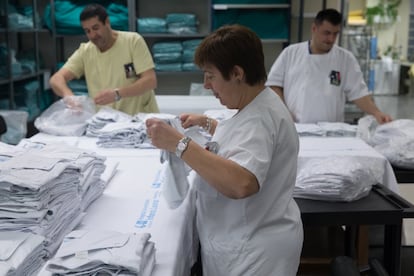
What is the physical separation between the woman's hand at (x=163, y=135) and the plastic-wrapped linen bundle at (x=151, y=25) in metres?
3.79

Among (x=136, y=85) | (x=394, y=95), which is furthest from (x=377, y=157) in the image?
(x=394, y=95)

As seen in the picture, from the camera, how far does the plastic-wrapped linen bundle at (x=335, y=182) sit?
189cm

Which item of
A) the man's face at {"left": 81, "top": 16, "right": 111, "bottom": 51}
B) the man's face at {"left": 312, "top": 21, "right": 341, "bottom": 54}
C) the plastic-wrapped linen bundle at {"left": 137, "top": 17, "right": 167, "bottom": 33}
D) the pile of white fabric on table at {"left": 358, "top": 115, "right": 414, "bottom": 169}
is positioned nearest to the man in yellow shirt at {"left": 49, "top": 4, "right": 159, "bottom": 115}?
the man's face at {"left": 81, "top": 16, "right": 111, "bottom": 51}

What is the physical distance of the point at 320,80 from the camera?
10.5 ft

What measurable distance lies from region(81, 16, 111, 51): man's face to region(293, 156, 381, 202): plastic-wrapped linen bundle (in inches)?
63.5

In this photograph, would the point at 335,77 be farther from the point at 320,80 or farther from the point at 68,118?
the point at 68,118

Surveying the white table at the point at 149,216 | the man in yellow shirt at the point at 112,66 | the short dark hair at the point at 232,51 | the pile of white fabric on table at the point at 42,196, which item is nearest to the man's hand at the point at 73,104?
the man in yellow shirt at the point at 112,66

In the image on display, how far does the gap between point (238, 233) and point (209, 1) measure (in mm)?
3944

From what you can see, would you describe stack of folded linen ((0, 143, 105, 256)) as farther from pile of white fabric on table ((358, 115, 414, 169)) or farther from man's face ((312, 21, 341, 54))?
man's face ((312, 21, 341, 54))

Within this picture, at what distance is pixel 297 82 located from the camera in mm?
3256

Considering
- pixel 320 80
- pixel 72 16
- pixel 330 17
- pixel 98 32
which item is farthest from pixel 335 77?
pixel 72 16

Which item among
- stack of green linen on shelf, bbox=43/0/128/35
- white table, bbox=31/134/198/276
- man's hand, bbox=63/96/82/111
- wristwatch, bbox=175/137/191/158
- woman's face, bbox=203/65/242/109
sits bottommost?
white table, bbox=31/134/198/276

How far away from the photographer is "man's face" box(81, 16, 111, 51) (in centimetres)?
296

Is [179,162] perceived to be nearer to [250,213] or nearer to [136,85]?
[250,213]
